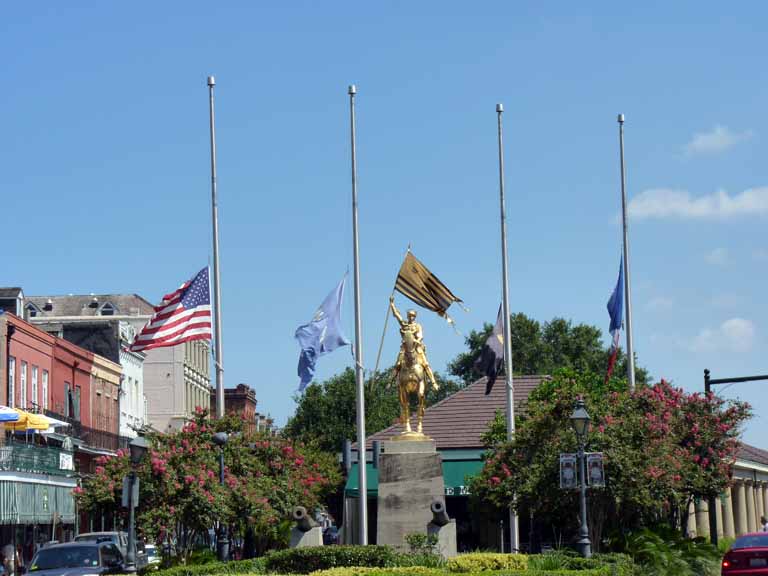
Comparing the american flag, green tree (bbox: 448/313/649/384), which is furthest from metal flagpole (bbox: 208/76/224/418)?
green tree (bbox: 448/313/649/384)

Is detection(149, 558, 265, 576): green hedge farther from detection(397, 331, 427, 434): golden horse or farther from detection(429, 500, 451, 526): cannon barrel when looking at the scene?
detection(397, 331, 427, 434): golden horse

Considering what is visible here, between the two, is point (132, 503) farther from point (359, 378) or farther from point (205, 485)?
point (359, 378)

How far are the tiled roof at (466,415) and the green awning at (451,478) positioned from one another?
130 centimetres

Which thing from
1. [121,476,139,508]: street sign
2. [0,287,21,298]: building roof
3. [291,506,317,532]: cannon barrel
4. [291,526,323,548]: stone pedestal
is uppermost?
[0,287,21,298]: building roof

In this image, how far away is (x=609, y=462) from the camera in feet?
103

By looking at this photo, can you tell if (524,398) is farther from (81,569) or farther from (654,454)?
(81,569)

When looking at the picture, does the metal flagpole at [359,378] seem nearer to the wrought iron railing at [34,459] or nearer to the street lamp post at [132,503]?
the street lamp post at [132,503]

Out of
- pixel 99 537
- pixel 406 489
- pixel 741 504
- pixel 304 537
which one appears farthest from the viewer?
pixel 741 504

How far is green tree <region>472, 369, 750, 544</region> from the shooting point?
31422 mm

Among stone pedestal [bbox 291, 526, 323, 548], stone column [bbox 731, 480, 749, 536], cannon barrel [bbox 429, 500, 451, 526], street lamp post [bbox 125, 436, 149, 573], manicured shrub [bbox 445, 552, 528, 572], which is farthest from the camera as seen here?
stone column [bbox 731, 480, 749, 536]

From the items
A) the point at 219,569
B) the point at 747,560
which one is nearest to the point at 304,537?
the point at 219,569

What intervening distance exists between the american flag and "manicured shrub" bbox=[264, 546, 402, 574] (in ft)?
27.5

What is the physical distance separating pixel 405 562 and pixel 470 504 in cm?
1432

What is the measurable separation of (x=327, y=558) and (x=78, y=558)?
A: 5602 mm
